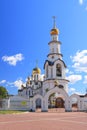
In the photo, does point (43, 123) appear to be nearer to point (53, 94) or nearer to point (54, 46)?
point (53, 94)

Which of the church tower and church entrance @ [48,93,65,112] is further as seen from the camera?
the church tower

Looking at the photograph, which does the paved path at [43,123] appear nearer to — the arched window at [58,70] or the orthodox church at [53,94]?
the orthodox church at [53,94]

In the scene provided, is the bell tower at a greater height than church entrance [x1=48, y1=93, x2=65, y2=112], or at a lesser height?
greater

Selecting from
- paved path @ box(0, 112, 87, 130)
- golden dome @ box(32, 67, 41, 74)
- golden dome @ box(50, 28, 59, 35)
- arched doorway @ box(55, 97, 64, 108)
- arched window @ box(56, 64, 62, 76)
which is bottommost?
paved path @ box(0, 112, 87, 130)

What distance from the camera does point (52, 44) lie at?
56.5 metres

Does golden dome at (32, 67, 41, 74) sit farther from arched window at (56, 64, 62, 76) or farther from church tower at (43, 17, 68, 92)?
arched window at (56, 64, 62, 76)

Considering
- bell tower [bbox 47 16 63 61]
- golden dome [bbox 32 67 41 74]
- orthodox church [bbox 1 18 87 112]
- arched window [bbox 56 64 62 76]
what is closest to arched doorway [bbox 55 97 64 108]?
Answer: orthodox church [bbox 1 18 87 112]

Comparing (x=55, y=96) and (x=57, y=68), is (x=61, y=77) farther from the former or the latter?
(x=55, y=96)

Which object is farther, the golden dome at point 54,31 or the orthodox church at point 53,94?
the golden dome at point 54,31

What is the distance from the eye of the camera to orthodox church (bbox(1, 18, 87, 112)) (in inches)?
1674

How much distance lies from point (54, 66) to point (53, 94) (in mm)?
9451

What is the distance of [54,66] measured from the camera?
54.7 meters

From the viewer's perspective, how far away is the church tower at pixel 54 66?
177 ft

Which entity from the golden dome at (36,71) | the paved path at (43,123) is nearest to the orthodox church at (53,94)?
the golden dome at (36,71)
